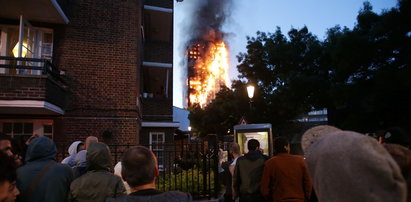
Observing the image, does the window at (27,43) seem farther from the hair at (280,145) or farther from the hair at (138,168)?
the hair at (138,168)

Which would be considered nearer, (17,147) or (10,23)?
(17,147)

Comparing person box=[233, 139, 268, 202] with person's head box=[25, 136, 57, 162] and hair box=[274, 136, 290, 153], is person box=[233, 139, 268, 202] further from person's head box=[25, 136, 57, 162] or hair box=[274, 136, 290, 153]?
person's head box=[25, 136, 57, 162]

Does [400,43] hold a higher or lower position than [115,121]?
higher

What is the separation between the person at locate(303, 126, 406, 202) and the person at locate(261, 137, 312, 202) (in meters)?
3.09

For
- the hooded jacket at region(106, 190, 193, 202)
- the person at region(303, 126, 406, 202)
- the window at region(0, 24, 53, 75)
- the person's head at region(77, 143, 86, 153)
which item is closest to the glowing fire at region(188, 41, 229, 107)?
the window at region(0, 24, 53, 75)

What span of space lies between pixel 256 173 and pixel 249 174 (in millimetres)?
107

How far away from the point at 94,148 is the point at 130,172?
1.51 meters

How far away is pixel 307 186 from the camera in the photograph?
483cm

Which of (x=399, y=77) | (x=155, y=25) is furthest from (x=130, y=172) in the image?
(x=399, y=77)

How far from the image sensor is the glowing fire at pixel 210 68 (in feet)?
196

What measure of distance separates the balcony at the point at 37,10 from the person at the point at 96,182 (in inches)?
308

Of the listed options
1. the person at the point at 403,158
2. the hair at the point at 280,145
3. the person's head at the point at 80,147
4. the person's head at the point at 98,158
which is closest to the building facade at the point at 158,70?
the person's head at the point at 80,147

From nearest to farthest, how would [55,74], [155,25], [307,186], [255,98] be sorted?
[307,186] → [55,74] → [155,25] → [255,98]

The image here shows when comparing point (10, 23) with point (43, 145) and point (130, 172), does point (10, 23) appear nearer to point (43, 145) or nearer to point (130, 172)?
point (43, 145)
